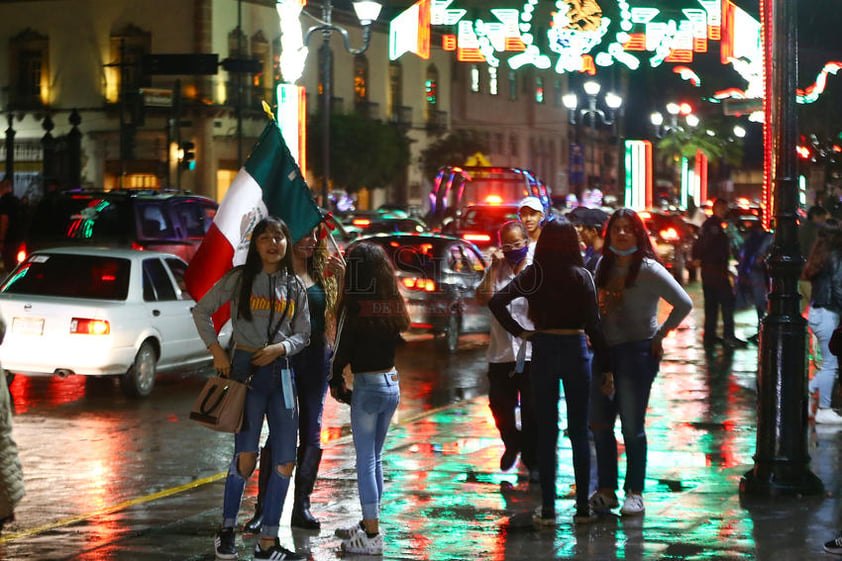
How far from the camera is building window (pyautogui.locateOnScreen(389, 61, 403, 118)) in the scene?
219 ft

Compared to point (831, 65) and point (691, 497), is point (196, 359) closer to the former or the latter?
point (691, 497)

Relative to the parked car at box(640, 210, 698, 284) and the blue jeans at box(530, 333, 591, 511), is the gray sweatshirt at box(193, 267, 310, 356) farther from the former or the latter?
the parked car at box(640, 210, 698, 284)

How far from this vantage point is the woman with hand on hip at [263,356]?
7.41 metres

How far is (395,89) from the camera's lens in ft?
220

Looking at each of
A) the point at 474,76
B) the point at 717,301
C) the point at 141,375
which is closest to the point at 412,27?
the point at 717,301

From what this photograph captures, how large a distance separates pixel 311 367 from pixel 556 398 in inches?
59.1

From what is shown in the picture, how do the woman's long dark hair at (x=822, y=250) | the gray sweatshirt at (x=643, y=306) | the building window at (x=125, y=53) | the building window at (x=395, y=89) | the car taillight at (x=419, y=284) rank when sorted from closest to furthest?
1. the gray sweatshirt at (x=643, y=306)
2. the woman's long dark hair at (x=822, y=250)
3. the car taillight at (x=419, y=284)
4. the building window at (x=125, y=53)
5. the building window at (x=395, y=89)

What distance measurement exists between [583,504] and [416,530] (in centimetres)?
103

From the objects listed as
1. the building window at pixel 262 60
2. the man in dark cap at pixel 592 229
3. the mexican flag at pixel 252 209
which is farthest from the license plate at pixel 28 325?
the building window at pixel 262 60

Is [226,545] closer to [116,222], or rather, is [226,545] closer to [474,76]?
[116,222]

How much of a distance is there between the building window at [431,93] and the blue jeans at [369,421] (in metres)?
61.0

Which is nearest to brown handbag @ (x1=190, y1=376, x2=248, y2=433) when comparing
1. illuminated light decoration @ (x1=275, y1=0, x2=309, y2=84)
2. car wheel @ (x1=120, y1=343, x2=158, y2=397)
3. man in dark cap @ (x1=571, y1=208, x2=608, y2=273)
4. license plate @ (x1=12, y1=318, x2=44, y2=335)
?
man in dark cap @ (x1=571, y1=208, x2=608, y2=273)

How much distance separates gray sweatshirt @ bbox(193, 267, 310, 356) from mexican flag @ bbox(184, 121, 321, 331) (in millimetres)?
664

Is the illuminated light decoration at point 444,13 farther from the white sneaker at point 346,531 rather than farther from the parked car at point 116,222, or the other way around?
the white sneaker at point 346,531
